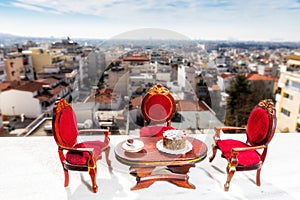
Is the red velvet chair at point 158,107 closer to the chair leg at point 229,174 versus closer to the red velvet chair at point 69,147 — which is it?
the red velvet chair at point 69,147

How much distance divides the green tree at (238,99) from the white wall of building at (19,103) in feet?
33.0

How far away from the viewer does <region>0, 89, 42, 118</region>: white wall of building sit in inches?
417

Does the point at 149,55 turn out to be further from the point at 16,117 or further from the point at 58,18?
the point at 16,117

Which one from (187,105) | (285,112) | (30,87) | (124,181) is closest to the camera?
(124,181)

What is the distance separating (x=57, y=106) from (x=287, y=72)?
8.12 metres

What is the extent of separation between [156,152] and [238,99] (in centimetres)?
1129

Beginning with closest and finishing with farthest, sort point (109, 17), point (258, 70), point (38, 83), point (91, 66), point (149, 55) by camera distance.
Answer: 1. point (149, 55)
2. point (91, 66)
3. point (109, 17)
4. point (38, 83)
5. point (258, 70)

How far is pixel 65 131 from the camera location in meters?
1.73

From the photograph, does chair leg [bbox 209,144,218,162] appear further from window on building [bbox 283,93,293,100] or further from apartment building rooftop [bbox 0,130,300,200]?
window on building [bbox 283,93,293,100]

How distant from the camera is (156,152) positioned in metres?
1.69

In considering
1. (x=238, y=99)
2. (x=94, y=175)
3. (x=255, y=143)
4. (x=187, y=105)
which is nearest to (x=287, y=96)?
(x=238, y=99)

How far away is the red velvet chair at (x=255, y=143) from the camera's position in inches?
65.6

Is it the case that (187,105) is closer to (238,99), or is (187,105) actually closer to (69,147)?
(69,147)

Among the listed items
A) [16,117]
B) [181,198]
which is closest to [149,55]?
[181,198]
